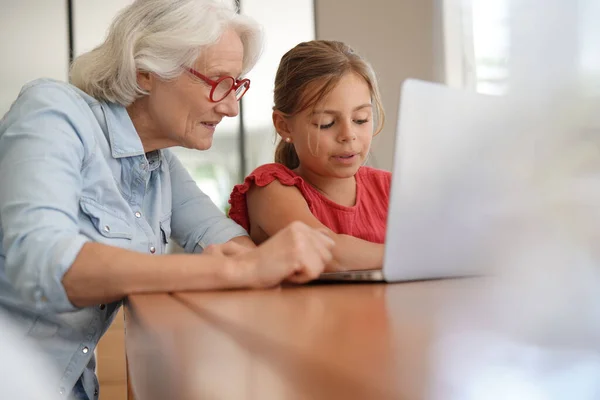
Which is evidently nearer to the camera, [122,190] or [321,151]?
[122,190]

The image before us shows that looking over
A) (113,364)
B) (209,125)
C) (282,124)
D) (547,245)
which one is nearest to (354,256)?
(209,125)

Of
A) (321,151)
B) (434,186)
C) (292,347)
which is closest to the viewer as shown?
(292,347)

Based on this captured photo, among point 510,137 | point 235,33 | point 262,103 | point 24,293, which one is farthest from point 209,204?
point 262,103

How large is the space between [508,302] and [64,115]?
33.5 inches

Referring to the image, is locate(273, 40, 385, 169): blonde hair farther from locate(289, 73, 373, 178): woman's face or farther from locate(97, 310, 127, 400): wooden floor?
locate(97, 310, 127, 400): wooden floor

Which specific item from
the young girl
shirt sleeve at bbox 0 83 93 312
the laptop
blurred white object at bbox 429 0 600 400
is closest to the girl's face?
the young girl

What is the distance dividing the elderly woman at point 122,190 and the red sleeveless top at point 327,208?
0.10 m

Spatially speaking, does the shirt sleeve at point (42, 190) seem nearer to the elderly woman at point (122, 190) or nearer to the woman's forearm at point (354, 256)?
the elderly woman at point (122, 190)

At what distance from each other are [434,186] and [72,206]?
1.69ft

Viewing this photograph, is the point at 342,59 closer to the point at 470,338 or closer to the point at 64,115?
the point at 64,115

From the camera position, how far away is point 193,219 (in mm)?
1396

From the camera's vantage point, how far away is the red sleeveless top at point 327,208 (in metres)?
1.42

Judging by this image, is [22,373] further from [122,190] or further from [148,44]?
[148,44]

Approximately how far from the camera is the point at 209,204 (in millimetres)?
1422
